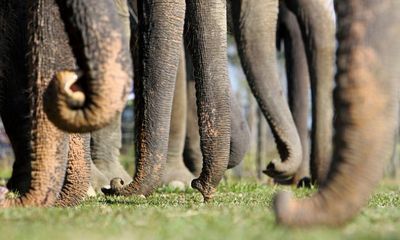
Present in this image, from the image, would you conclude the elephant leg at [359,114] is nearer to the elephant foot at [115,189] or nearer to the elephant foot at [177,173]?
the elephant foot at [115,189]

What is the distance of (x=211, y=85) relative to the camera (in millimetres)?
5332

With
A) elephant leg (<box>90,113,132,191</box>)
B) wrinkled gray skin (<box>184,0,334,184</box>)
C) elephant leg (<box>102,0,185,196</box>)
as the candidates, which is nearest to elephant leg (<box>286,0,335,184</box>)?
wrinkled gray skin (<box>184,0,334,184</box>)

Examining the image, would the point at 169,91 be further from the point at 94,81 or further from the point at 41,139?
the point at 94,81

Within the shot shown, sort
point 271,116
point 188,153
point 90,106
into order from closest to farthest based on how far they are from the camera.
A: point 90,106
point 271,116
point 188,153

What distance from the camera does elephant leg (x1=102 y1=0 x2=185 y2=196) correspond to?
5.07 metres

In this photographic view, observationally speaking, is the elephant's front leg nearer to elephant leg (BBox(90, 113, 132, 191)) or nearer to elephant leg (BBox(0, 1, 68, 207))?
elephant leg (BBox(0, 1, 68, 207))

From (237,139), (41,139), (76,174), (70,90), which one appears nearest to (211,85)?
(76,174)

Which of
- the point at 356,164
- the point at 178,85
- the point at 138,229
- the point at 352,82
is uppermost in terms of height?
the point at 352,82

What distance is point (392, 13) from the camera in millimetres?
3029

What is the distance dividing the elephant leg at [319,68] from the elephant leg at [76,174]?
412 centimetres

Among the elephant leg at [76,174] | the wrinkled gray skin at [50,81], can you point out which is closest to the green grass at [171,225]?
the wrinkled gray skin at [50,81]

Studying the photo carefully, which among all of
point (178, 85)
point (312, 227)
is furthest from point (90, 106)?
point (178, 85)

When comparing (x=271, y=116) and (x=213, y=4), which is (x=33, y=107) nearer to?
(x=213, y=4)

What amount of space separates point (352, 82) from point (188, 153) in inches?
247
